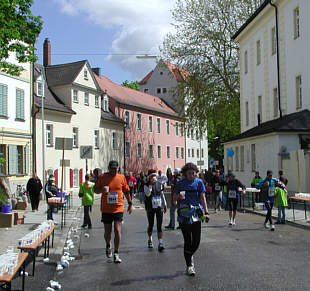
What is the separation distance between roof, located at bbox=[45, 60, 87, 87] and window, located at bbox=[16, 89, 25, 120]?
9.75 metres

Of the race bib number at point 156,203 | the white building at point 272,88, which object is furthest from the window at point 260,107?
the race bib number at point 156,203

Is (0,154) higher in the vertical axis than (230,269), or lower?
higher

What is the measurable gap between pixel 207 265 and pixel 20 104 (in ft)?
77.2

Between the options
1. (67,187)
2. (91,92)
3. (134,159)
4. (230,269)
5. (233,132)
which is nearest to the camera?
(230,269)

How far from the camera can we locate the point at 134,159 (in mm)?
53188

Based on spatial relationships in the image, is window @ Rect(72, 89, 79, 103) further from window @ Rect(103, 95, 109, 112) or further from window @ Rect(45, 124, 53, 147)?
window @ Rect(103, 95, 109, 112)

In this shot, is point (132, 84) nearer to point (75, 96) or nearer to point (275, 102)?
point (75, 96)

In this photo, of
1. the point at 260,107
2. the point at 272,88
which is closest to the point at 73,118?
the point at 260,107

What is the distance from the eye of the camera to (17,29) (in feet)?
50.1

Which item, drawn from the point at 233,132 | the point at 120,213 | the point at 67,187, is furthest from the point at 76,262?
the point at 233,132

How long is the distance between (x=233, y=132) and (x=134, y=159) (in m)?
12.0

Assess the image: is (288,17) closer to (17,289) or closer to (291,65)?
(291,65)

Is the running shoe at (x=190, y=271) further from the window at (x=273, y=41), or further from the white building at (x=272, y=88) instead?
the window at (x=273, y=41)

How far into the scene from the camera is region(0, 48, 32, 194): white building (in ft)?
90.4
